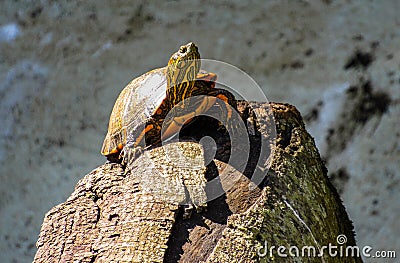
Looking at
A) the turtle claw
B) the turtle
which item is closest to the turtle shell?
the turtle

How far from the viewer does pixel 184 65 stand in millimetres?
1635

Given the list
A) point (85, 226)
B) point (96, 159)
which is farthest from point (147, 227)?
point (96, 159)

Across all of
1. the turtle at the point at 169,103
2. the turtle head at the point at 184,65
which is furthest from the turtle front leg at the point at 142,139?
the turtle head at the point at 184,65

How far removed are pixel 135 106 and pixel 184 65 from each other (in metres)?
0.25

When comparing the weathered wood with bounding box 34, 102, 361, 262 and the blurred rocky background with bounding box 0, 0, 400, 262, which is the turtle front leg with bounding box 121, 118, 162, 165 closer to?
the weathered wood with bounding box 34, 102, 361, 262

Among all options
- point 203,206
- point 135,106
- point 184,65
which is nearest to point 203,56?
point 135,106

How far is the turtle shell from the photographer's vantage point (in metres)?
1.67

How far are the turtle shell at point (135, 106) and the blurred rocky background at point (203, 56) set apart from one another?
1433 mm

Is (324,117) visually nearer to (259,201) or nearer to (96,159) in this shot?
(96,159)

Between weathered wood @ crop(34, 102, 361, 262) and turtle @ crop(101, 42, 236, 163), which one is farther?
turtle @ crop(101, 42, 236, 163)

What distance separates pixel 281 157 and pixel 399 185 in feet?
5.71

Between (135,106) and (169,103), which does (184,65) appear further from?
(135,106)

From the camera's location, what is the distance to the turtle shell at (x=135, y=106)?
5.48ft

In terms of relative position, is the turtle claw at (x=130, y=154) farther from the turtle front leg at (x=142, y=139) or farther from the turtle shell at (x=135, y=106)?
the turtle shell at (x=135, y=106)
